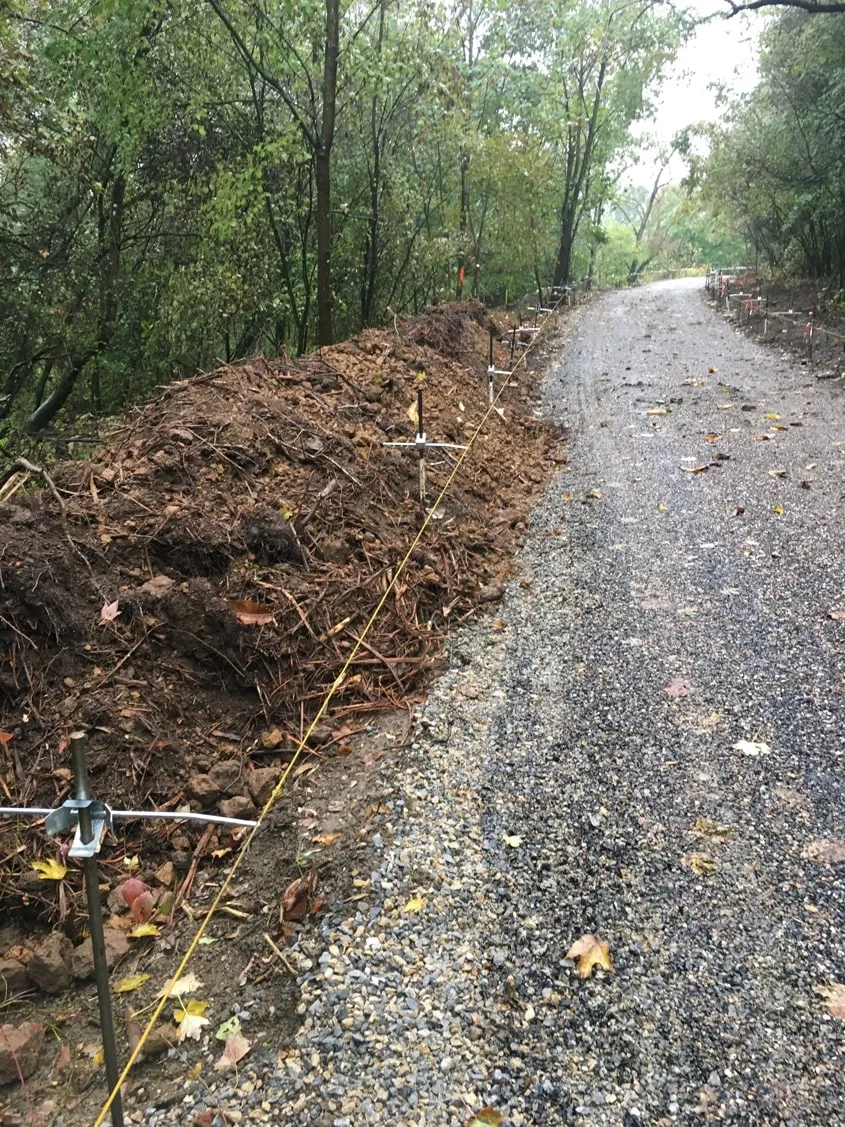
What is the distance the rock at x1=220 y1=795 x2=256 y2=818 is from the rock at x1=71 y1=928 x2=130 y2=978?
0.54m

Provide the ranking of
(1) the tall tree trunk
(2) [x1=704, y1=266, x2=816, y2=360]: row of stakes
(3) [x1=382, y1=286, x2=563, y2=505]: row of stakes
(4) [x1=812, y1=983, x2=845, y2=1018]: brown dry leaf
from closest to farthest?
(4) [x1=812, y1=983, x2=845, y2=1018]: brown dry leaf < (3) [x1=382, y1=286, x2=563, y2=505]: row of stakes < (1) the tall tree trunk < (2) [x1=704, y1=266, x2=816, y2=360]: row of stakes

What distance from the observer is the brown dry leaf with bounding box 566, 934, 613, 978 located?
2273 millimetres

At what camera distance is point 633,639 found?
4234mm

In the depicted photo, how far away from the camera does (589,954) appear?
2318mm

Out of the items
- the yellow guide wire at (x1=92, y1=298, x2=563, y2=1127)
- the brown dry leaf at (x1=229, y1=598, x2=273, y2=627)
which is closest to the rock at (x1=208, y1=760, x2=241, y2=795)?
the yellow guide wire at (x1=92, y1=298, x2=563, y2=1127)

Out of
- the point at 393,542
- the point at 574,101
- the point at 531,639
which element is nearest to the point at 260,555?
the point at 393,542

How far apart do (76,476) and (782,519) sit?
199 inches

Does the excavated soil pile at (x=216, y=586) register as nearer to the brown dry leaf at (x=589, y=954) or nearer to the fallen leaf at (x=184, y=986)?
the fallen leaf at (x=184, y=986)

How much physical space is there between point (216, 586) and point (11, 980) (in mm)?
1847

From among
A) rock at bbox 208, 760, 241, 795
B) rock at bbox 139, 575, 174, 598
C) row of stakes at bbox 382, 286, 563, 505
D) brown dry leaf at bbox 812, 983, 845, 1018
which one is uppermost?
row of stakes at bbox 382, 286, 563, 505

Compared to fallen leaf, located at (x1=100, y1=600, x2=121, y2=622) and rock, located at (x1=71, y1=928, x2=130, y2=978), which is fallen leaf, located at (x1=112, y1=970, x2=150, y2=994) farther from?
fallen leaf, located at (x1=100, y1=600, x2=121, y2=622)

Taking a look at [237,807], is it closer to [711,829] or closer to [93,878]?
[93,878]

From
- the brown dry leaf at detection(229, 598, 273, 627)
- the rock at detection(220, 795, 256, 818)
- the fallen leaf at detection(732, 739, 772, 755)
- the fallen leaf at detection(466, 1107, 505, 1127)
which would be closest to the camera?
the fallen leaf at detection(466, 1107, 505, 1127)

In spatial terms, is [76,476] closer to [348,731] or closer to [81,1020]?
[348,731]
